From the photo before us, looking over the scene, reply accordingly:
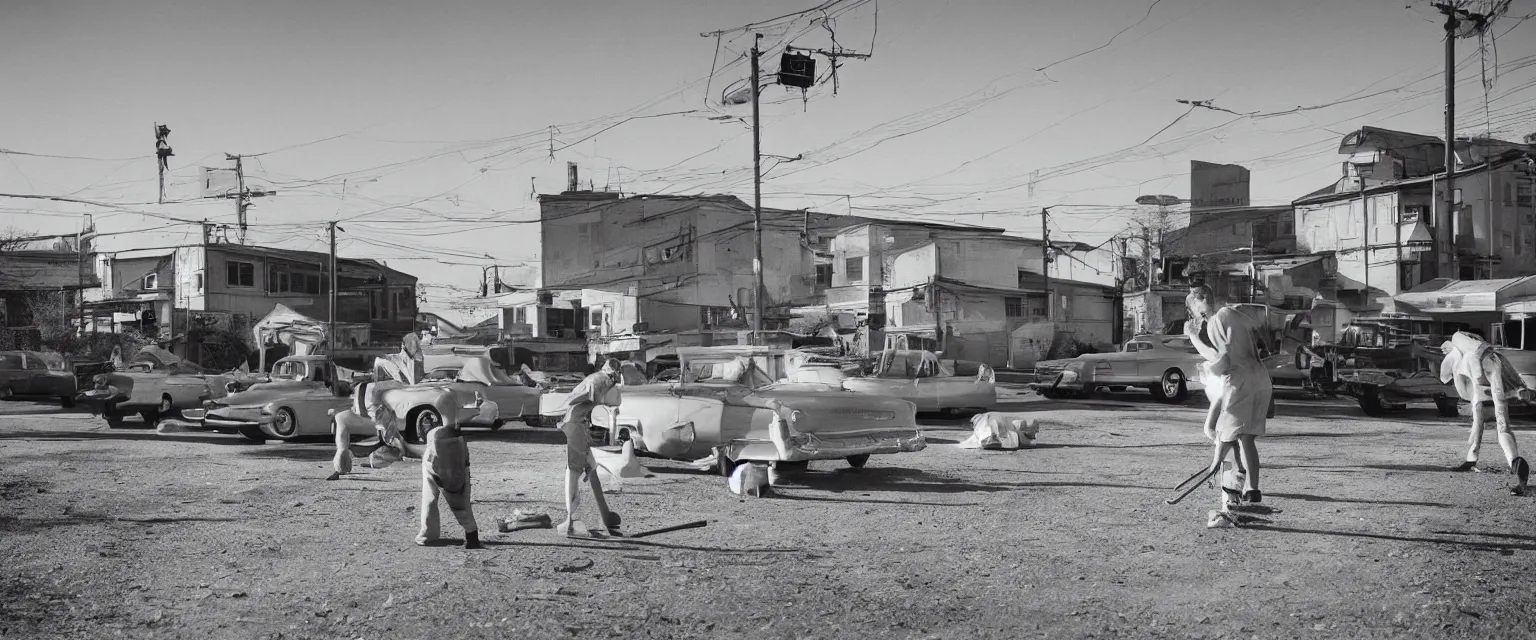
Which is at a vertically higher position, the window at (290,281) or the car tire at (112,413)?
the window at (290,281)

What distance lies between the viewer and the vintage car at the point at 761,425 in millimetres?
10461

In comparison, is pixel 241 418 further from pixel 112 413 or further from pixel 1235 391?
pixel 1235 391

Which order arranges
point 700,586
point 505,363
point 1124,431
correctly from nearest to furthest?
point 700,586 < point 1124,431 < point 505,363

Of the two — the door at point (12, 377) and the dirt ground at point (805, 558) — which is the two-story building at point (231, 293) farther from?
the dirt ground at point (805, 558)

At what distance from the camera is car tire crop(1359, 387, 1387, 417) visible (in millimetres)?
20719

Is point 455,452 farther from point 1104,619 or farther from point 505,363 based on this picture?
point 505,363

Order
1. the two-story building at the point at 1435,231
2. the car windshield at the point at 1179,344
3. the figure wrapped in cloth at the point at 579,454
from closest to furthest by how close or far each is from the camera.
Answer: the figure wrapped in cloth at the point at 579,454
the car windshield at the point at 1179,344
the two-story building at the point at 1435,231

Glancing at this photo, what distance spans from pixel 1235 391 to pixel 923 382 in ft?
41.7

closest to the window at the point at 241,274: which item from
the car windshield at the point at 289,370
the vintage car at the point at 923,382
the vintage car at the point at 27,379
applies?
the vintage car at the point at 27,379

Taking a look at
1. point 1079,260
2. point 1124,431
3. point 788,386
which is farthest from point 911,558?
point 1079,260

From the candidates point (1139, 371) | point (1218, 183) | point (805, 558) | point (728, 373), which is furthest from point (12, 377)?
point (1218, 183)

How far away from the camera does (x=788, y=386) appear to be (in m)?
12.8

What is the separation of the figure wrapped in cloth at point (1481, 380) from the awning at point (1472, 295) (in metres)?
22.6

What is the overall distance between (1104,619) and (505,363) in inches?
1142
